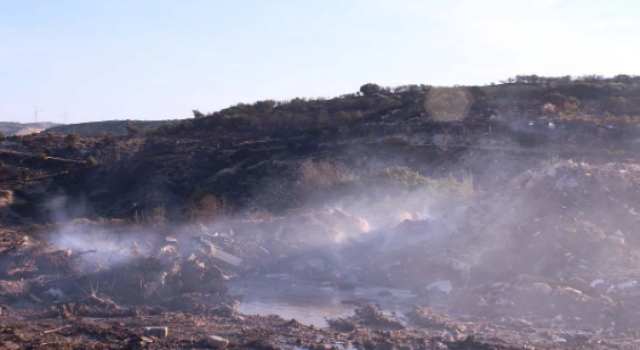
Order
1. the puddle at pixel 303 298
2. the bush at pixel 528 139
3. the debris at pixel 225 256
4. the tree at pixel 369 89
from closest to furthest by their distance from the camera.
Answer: the puddle at pixel 303 298 < the debris at pixel 225 256 < the bush at pixel 528 139 < the tree at pixel 369 89

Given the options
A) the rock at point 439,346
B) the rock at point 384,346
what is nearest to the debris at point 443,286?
the rock at point 439,346

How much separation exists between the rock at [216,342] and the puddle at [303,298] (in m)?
2.05

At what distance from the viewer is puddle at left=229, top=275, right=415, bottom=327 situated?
10141 mm

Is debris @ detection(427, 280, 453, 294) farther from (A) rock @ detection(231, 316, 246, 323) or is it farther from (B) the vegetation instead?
(B) the vegetation

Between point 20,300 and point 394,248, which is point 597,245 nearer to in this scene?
point 394,248

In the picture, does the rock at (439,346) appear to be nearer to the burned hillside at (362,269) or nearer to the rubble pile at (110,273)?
the burned hillside at (362,269)

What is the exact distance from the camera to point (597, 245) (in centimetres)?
1111

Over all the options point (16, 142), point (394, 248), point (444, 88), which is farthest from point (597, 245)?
point (444, 88)

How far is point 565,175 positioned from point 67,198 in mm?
23121

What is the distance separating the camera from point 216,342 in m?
7.48

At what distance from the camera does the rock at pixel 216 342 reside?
7.45 metres

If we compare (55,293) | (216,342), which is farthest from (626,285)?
(55,293)

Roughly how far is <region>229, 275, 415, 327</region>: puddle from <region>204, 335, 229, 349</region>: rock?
2045 millimetres

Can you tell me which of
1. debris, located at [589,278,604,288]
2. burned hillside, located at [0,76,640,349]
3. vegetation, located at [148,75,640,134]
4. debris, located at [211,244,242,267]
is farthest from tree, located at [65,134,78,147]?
debris, located at [589,278,604,288]
